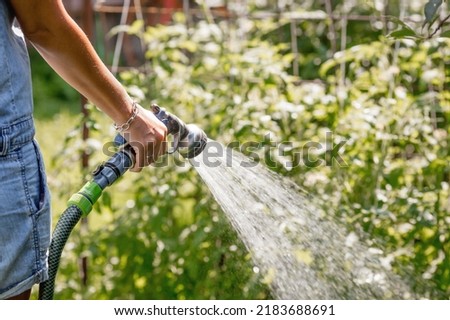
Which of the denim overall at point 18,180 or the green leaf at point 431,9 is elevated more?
the green leaf at point 431,9

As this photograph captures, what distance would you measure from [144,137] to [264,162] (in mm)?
971

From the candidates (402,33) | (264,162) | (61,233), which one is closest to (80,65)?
(61,233)

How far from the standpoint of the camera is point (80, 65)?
6.11ft

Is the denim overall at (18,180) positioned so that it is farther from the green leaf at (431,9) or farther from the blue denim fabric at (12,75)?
the green leaf at (431,9)

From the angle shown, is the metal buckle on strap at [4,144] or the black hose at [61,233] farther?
the black hose at [61,233]

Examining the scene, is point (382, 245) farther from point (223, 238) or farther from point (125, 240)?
point (125, 240)

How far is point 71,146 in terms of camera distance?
128 inches

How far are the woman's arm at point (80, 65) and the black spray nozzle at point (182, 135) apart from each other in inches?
3.1

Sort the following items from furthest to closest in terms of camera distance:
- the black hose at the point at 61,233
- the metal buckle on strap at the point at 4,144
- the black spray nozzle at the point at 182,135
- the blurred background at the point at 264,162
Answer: the blurred background at the point at 264,162 → the black spray nozzle at the point at 182,135 → the black hose at the point at 61,233 → the metal buckle on strap at the point at 4,144

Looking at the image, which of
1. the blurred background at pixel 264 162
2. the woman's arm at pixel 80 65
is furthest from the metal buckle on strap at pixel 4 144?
the blurred background at pixel 264 162

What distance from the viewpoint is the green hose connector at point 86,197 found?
77.9 inches

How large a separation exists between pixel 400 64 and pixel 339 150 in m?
0.43

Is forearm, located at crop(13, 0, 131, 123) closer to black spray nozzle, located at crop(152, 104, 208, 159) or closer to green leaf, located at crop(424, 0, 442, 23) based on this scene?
black spray nozzle, located at crop(152, 104, 208, 159)

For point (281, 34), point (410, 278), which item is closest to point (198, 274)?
point (410, 278)
